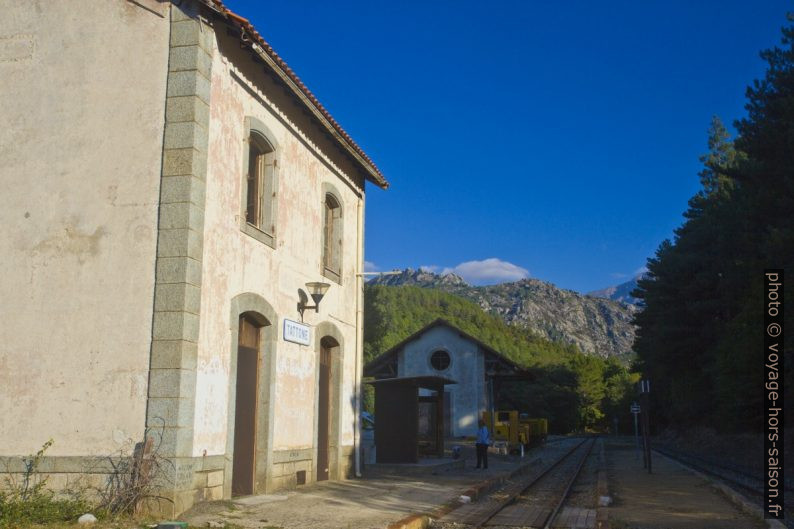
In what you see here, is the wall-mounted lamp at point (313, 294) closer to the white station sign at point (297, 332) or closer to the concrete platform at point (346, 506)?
the white station sign at point (297, 332)

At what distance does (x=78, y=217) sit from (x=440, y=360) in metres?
30.3

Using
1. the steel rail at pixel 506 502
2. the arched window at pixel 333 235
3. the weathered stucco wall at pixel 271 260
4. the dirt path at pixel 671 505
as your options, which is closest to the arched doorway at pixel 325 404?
the weathered stucco wall at pixel 271 260

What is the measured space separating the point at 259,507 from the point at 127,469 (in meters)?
1.94

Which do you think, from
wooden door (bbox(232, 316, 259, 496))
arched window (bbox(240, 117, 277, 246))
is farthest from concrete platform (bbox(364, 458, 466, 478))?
arched window (bbox(240, 117, 277, 246))

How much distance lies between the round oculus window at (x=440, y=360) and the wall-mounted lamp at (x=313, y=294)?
25.8m

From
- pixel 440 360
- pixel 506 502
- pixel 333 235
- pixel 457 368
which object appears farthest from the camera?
pixel 440 360

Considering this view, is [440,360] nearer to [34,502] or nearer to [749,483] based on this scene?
[749,483]

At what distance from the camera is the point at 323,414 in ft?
48.8

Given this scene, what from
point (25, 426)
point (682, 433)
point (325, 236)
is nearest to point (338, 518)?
point (25, 426)

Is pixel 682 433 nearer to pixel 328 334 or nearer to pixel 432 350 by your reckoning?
pixel 432 350

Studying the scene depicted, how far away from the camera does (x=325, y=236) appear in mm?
15406

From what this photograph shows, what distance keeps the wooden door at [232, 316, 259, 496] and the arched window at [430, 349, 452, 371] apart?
2749cm

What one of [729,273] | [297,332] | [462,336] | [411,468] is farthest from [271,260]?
[462,336]

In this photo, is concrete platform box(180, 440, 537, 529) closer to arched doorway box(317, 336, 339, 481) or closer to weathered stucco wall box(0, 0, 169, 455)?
arched doorway box(317, 336, 339, 481)
